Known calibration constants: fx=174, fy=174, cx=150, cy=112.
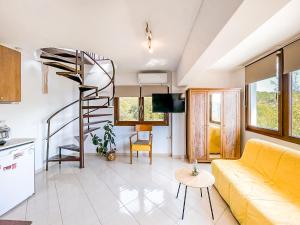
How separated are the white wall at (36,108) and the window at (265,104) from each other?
4724mm

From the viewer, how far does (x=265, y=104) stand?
11.6 ft

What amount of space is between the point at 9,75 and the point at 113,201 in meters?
2.46

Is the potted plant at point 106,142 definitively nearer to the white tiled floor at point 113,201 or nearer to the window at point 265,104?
the white tiled floor at point 113,201

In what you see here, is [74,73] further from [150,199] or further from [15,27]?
[150,199]

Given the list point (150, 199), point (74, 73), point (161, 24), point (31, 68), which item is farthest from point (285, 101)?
point (31, 68)

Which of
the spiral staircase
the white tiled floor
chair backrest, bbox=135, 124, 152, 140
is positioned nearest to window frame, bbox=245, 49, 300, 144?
the white tiled floor

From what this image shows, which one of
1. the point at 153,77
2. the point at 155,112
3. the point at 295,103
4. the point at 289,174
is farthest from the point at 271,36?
the point at 155,112

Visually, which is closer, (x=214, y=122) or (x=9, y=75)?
(x=9, y=75)

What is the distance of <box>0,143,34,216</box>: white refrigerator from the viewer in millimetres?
2285

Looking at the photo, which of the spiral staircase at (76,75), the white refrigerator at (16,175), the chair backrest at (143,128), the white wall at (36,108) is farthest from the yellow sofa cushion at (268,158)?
the white wall at (36,108)

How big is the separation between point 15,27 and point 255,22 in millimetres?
2895

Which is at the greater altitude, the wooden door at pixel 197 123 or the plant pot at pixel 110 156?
the wooden door at pixel 197 123

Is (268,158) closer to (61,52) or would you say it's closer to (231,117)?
(231,117)

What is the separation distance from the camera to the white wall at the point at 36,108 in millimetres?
3275
